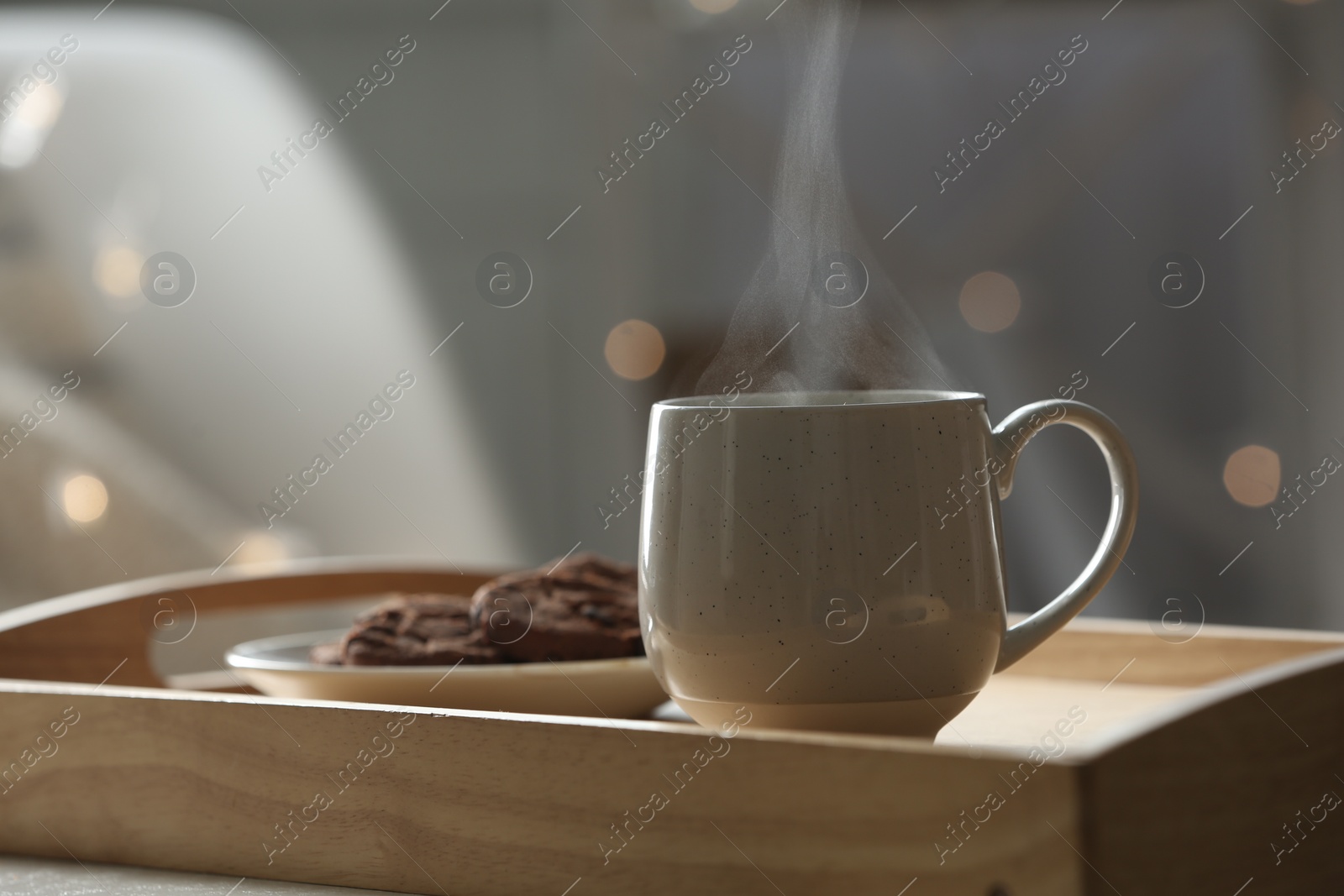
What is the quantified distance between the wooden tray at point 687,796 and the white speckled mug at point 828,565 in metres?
0.04

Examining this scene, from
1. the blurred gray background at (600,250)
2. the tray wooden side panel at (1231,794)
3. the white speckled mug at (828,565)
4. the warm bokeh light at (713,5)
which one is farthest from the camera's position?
the warm bokeh light at (713,5)

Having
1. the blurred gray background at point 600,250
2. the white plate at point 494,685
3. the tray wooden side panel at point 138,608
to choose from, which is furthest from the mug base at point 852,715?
the blurred gray background at point 600,250

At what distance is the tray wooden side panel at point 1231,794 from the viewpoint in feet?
1.11

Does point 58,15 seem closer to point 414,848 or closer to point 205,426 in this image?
point 205,426

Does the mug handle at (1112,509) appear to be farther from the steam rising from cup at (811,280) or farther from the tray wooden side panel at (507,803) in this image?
the tray wooden side panel at (507,803)

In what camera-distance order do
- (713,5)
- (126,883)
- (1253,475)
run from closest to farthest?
1. (126,883)
2. (1253,475)
3. (713,5)

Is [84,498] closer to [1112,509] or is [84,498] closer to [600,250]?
[600,250]

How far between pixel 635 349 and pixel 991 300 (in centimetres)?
59

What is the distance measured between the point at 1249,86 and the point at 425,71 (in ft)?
4.35

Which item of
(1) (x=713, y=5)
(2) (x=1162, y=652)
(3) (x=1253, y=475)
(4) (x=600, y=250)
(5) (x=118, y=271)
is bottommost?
(3) (x=1253, y=475)

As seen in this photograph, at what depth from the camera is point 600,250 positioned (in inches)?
81.6

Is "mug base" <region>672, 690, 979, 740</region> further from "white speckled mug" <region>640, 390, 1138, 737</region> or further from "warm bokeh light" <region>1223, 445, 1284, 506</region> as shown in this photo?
"warm bokeh light" <region>1223, 445, 1284, 506</region>

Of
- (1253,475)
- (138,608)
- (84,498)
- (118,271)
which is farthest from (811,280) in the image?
(1253,475)

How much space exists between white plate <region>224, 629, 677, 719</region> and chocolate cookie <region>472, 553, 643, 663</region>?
10 mm
